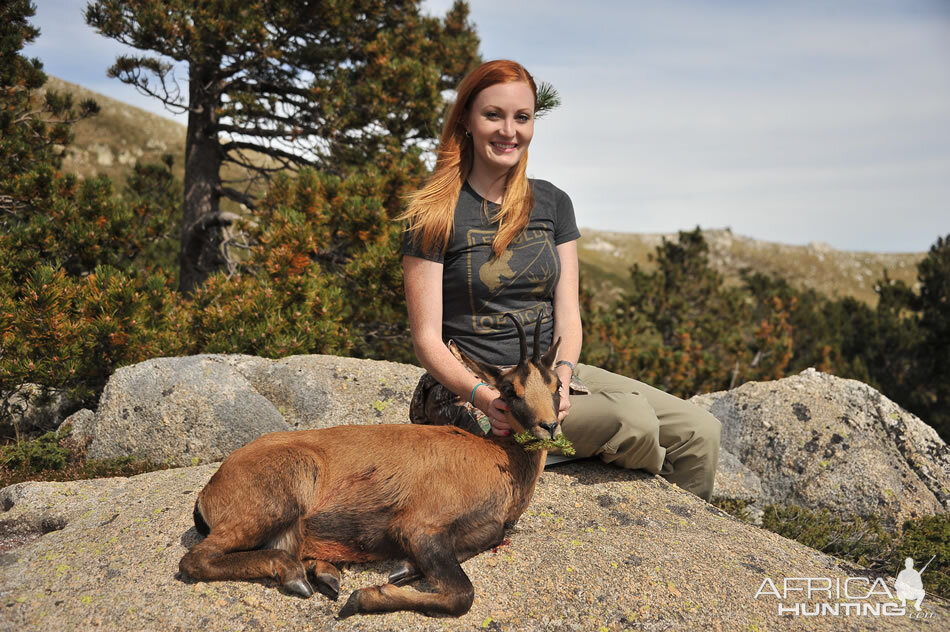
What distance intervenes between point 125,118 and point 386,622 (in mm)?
77550

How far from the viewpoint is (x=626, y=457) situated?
17.3ft

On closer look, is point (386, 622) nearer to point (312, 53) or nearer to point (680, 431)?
point (680, 431)

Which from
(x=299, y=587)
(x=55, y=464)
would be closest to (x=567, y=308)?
(x=299, y=587)

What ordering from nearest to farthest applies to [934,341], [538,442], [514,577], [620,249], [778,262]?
1. [538,442]
2. [514,577]
3. [934,341]
4. [778,262]
5. [620,249]

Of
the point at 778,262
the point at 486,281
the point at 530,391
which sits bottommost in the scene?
the point at 530,391

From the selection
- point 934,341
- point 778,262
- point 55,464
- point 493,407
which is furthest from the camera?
point 778,262

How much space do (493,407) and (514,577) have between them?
3.41 ft

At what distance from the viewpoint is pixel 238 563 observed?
11.8ft

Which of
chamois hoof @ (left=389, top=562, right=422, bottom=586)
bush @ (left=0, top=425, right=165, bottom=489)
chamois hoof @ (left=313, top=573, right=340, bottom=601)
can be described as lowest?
bush @ (left=0, top=425, right=165, bottom=489)

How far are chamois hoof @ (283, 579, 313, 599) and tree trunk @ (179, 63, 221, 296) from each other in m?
10.8

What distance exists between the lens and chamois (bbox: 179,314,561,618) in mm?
3588

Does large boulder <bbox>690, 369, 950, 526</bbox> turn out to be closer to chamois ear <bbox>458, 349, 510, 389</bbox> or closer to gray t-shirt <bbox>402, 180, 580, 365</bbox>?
gray t-shirt <bbox>402, 180, 580, 365</bbox>

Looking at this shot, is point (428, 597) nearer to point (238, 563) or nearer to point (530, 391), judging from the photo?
point (238, 563)

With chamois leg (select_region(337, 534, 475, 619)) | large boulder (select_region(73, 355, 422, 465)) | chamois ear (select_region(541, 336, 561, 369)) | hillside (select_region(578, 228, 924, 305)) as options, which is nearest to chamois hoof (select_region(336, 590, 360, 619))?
chamois leg (select_region(337, 534, 475, 619))
